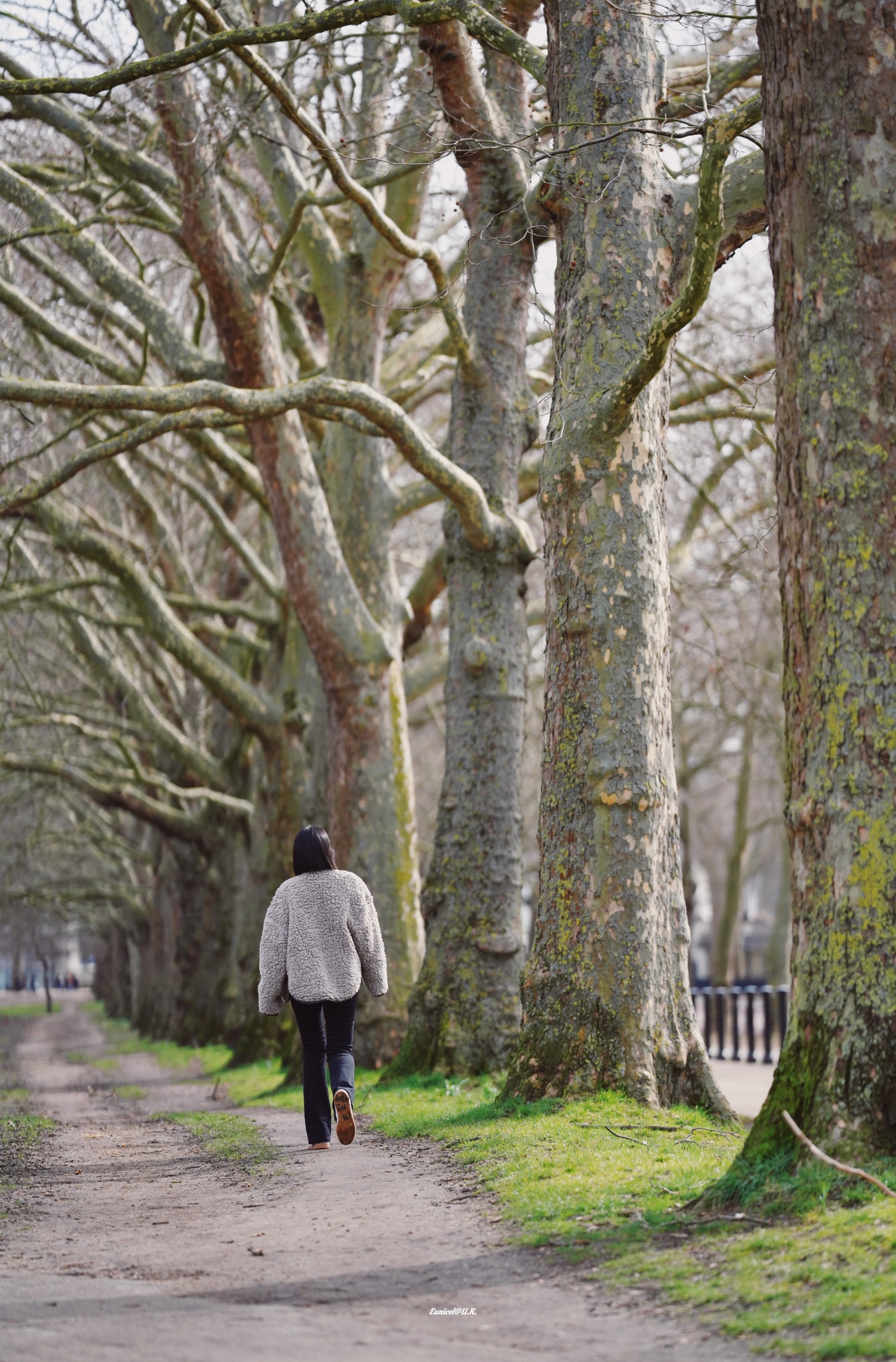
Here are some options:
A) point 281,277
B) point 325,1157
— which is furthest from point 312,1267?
point 281,277

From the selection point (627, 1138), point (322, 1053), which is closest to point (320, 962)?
point (322, 1053)

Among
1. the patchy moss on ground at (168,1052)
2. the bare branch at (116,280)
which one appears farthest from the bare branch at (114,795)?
the bare branch at (116,280)

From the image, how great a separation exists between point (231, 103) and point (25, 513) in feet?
17.6

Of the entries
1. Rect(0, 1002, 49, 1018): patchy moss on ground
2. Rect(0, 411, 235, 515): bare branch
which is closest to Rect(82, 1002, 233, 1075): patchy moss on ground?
Rect(0, 411, 235, 515): bare branch

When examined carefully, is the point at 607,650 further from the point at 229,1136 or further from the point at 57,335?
the point at 57,335

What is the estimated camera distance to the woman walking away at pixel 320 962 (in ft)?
24.8

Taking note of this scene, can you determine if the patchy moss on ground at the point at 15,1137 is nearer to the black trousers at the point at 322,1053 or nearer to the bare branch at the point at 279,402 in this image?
the black trousers at the point at 322,1053

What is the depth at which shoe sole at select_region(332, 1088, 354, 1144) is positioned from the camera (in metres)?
7.23

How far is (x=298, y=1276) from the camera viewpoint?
4.59m

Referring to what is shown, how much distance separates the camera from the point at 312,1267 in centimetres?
471

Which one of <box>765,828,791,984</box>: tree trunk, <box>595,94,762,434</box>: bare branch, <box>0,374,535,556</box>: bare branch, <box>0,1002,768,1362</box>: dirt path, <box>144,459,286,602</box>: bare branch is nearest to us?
<box>0,1002,768,1362</box>: dirt path

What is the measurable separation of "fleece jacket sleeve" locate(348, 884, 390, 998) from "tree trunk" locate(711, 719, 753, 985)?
799 inches

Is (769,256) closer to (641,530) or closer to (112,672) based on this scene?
(641,530)

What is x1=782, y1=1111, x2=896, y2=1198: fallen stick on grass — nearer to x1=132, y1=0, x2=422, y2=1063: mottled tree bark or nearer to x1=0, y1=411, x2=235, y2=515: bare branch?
x1=0, y1=411, x2=235, y2=515: bare branch
